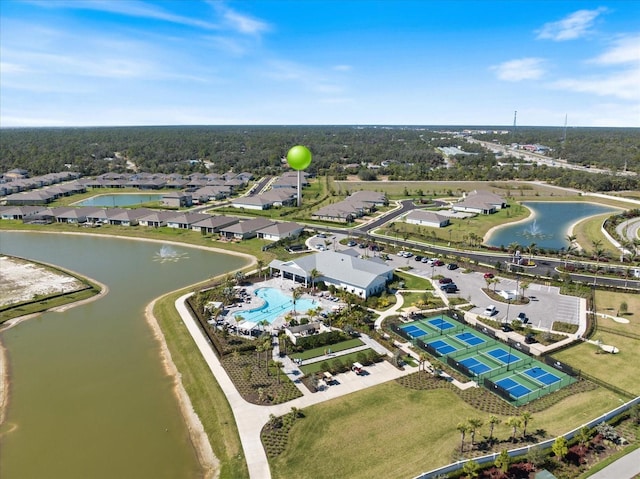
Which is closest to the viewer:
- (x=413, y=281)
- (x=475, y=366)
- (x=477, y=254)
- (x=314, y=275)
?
(x=475, y=366)

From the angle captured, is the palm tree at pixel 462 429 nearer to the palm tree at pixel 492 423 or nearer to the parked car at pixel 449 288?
the palm tree at pixel 492 423

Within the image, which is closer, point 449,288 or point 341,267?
point 449,288

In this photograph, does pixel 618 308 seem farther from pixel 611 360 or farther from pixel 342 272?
pixel 342 272

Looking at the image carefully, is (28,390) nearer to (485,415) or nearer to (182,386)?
(182,386)

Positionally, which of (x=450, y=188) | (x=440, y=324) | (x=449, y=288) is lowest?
(x=440, y=324)

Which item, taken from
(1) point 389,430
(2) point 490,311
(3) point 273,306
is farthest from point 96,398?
(2) point 490,311

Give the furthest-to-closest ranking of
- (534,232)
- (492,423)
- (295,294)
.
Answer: (534,232), (295,294), (492,423)

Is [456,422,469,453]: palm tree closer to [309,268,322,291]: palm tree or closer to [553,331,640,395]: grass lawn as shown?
[553,331,640,395]: grass lawn

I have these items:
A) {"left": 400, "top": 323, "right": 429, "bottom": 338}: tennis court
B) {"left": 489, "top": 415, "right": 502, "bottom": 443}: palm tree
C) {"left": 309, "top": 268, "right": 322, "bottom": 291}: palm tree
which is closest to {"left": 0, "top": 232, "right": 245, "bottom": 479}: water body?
{"left": 309, "top": 268, "right": 322, "bottom": 291}: palm tree

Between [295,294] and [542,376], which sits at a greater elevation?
[295,294]
